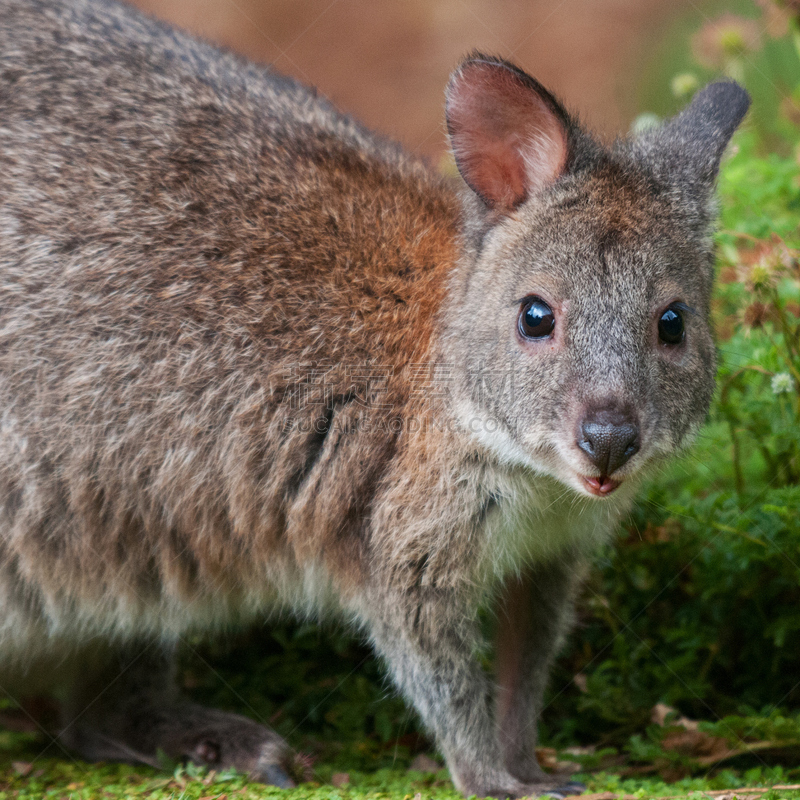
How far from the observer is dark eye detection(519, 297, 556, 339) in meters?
3.66

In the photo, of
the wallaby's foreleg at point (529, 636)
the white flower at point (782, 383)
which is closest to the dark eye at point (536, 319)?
the wallaby's foreleg at point (529, 636)

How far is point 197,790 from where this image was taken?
13.3 feet

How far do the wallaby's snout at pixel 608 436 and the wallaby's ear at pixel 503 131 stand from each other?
3.31ft

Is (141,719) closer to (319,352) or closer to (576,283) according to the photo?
(319,352)

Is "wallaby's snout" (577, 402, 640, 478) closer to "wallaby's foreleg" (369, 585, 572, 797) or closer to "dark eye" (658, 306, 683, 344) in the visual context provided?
"dark eye" (658, 306, 683, 344)

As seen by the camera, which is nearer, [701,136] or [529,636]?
[701,136]

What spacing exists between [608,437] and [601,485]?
0.69 ft

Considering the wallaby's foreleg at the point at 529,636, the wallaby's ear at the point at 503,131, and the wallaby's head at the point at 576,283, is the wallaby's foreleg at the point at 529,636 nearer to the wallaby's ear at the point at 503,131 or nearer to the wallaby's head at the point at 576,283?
the wallaby's head at the point at 576,283

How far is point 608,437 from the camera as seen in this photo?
3.32 metres

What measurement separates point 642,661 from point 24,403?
3.11m

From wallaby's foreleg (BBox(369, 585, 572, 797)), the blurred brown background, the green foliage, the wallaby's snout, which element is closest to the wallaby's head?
the wallaby's snout

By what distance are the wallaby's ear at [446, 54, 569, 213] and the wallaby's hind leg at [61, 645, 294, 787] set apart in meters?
2.68

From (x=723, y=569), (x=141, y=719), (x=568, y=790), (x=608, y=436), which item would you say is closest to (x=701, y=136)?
(x=608, y=436)

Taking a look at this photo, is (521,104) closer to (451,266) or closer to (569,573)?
(451,266)
